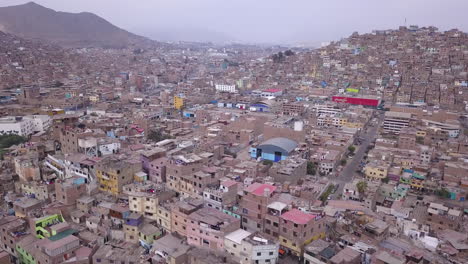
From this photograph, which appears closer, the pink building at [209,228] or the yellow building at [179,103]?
the pink building at [209,228]

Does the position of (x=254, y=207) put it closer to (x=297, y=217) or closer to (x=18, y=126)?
(x=297, y=217)

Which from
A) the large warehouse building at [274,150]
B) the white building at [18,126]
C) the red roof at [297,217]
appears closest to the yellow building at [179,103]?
the white building at [18,126]

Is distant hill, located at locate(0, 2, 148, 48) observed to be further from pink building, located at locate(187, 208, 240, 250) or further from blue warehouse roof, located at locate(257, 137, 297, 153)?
pink building, located at locate(187, 208, 240, 250)

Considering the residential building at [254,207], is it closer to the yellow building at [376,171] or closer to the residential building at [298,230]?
the residential building at [298,230]

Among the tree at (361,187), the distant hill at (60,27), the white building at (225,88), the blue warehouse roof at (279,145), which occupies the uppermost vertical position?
the distant hill at (60,27)

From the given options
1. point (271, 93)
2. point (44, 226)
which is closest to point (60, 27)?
point (271, 93)
